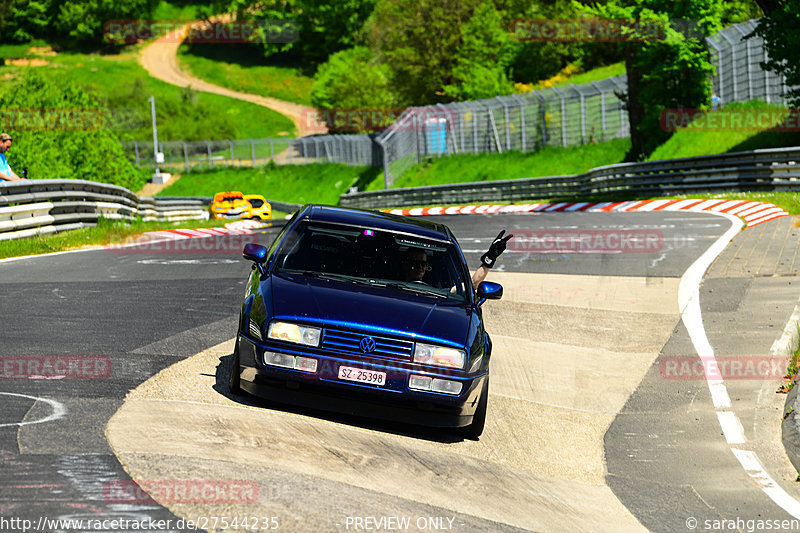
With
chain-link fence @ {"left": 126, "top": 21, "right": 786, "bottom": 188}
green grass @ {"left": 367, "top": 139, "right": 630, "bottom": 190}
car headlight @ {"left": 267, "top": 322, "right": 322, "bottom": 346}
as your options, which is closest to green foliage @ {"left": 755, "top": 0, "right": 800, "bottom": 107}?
chain-link fence @ {"left": 126, "top": 21, "right": 786, "bottom": 188}

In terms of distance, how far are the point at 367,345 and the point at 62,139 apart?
5030cm

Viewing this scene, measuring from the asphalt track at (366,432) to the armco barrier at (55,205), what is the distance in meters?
4.45

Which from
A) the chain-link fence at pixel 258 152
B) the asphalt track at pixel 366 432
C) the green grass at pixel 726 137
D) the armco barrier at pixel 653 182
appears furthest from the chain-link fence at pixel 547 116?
the asphalt track at pixel 366 432

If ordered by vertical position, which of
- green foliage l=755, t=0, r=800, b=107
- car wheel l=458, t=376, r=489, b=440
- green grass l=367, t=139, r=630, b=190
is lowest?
green grass l=367, t=139, r=630, b=190

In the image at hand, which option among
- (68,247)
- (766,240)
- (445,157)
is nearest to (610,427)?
(766,240)

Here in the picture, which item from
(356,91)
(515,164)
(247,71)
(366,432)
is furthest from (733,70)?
(247,71)

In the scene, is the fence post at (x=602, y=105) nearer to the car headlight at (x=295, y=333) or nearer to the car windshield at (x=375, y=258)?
the car windshield at (x=375, y=258)

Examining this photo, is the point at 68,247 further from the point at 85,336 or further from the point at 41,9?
the point at 41,9

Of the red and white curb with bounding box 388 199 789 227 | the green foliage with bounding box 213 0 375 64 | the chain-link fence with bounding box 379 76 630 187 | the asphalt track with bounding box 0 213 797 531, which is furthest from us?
the green foliage with bounding box 213 0 375 64

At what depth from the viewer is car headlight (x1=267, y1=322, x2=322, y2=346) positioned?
696cm

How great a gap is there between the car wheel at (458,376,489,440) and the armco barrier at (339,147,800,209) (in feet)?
67.8

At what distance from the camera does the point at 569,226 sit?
22812 millimetres

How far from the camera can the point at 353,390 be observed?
6.95 m

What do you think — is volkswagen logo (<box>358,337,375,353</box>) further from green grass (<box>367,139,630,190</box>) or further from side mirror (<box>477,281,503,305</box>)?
green grass (<box>367,139,630,190</box>)
